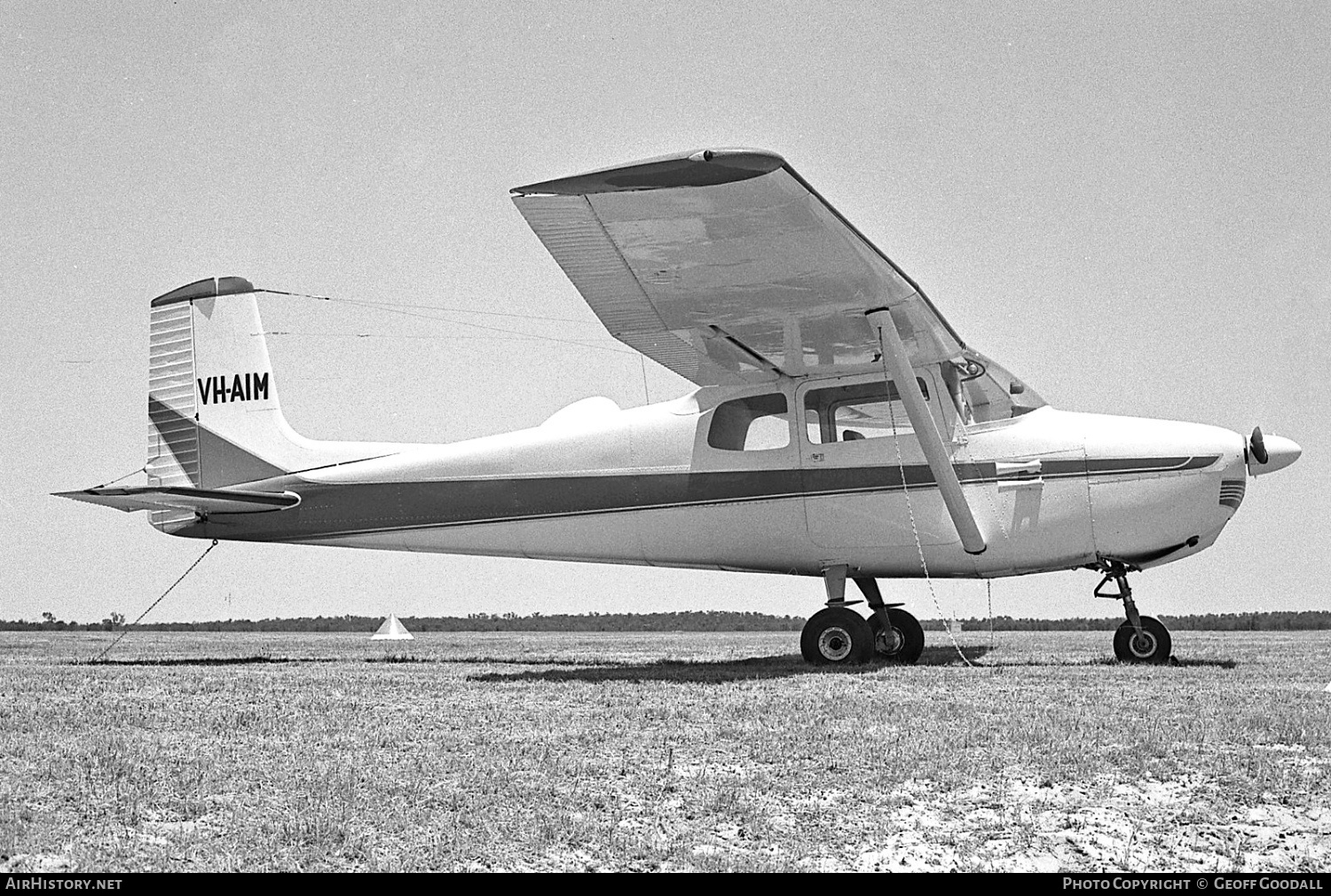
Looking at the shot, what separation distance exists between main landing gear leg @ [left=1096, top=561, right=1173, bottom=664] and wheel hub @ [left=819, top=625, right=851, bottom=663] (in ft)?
8.54

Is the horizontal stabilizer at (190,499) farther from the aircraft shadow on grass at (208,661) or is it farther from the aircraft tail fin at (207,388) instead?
the aircraft shadow on grass at (208,661)

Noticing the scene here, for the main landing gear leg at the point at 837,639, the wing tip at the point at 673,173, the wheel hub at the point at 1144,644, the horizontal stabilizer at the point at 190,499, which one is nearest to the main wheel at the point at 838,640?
the main landing gear leg at the point at 837,639

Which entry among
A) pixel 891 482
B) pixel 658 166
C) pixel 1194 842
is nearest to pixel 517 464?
pixel 891 482

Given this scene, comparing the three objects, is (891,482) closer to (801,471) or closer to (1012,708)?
(801,471)

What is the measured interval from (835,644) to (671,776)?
6553mm

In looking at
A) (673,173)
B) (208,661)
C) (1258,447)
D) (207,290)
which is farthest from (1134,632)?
(207,290)

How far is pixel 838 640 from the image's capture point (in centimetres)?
1230

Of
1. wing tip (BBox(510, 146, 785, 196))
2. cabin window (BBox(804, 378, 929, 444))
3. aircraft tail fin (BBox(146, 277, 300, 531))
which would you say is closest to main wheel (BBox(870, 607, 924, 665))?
cabin window (BBox(804, 378, 929, 444))

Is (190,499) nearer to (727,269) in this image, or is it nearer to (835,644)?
(727,269)

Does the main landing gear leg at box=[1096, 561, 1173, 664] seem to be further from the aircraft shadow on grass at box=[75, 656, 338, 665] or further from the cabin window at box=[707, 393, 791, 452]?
the aircraft shadow on grass at box=[75, 656, 338, 665]

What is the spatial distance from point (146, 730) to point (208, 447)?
878 cm

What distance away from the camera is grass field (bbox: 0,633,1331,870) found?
Answer: 4.91m
